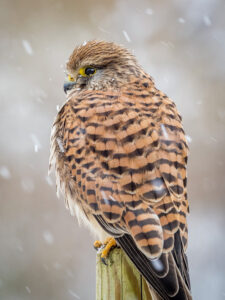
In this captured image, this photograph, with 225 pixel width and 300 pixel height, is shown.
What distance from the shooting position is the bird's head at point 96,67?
127 inches

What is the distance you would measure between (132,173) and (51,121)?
3.97 m

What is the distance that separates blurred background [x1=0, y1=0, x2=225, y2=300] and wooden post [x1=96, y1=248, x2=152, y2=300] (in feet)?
11.6

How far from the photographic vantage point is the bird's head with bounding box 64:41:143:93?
10.6 feet

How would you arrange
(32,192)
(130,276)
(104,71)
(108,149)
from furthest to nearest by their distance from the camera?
(32,192) → (104,71) → (108,149) → (130,276)

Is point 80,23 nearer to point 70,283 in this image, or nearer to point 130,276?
point 70,283

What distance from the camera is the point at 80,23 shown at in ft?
23.2

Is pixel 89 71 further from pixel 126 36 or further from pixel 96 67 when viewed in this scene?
pixel 126 36

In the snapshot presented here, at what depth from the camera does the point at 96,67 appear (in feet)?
10.8

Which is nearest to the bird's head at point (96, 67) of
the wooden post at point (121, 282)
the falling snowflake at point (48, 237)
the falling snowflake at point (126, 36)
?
the wooden post at point (121, 282)

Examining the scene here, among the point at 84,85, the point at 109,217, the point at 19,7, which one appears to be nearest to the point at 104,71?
the point at 84,85

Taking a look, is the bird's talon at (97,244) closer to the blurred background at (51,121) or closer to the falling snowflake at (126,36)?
the blurred background at (51,121)

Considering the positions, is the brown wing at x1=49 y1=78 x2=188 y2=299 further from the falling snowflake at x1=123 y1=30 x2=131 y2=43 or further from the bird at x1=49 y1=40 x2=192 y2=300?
the falling snowflake at x1=123 y1=30 x2=131 y2=43

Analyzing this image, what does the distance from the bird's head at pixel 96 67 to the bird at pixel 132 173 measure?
133 mm

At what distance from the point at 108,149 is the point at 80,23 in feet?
16.8
